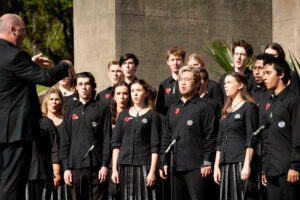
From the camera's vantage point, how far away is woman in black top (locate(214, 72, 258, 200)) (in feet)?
21.2

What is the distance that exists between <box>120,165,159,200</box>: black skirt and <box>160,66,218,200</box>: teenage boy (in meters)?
0.32

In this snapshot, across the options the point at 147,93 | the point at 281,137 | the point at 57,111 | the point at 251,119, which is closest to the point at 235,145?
the point at 251,119

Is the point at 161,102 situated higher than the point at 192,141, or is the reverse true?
the point at 161,102

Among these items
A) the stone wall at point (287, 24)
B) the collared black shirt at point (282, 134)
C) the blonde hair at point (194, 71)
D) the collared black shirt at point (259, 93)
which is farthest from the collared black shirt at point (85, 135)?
the stone wall at point (287, 24)

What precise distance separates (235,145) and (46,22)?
78.5 feet

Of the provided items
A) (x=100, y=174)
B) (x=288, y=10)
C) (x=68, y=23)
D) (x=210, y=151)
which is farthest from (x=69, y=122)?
(x=68, y=23)

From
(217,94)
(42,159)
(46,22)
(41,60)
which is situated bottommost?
(42,159)

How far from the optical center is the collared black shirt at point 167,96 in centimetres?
802

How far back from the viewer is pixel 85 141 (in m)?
7.75

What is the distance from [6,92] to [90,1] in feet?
18.8

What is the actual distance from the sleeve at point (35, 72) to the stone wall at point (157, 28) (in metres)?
4.93

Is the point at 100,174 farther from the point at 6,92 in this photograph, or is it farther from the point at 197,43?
the point at 197,43

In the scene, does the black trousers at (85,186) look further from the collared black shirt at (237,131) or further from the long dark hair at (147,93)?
the collared black shirt at (237,131)

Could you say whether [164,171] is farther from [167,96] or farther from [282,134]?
[282,134]
